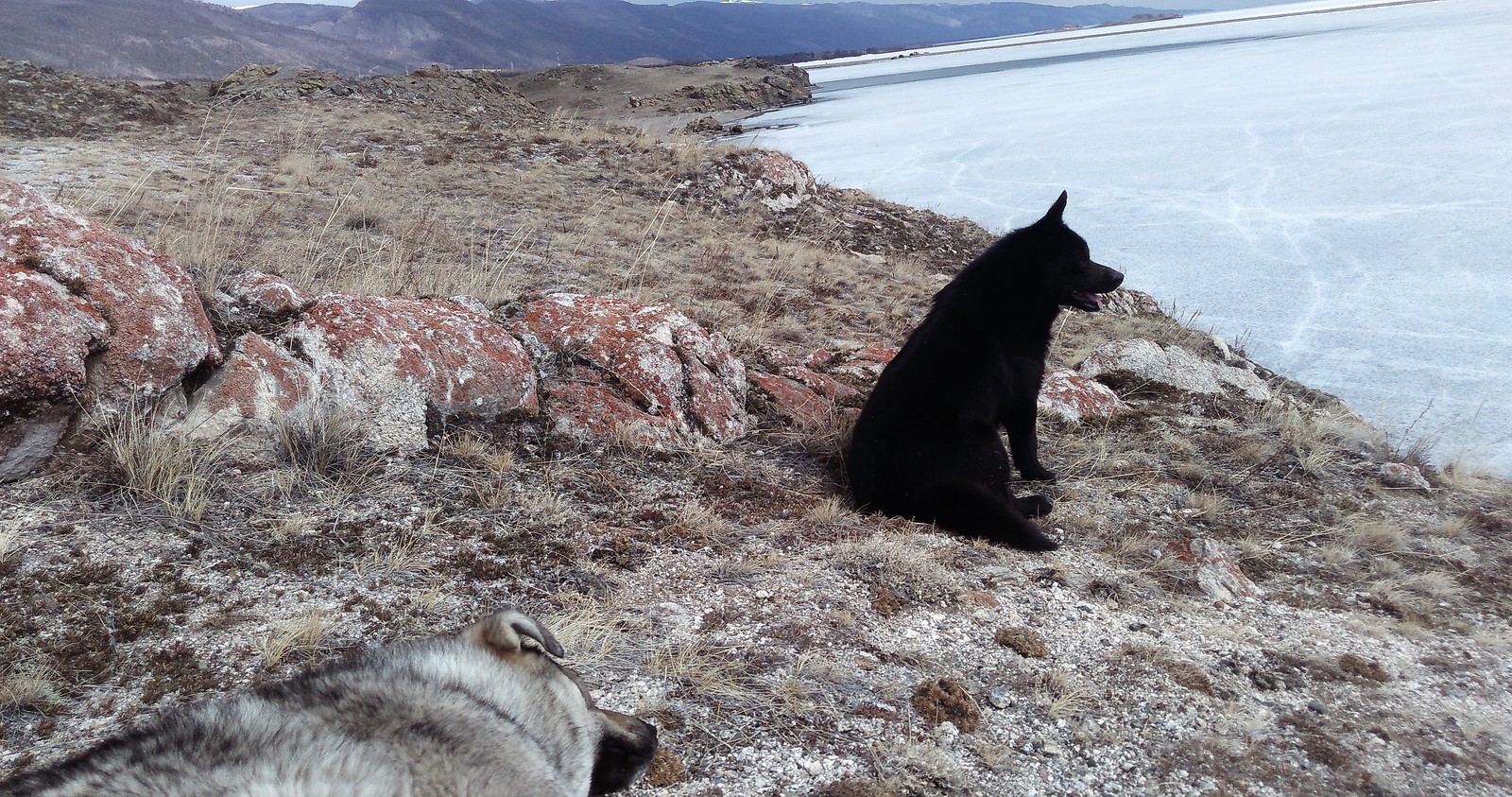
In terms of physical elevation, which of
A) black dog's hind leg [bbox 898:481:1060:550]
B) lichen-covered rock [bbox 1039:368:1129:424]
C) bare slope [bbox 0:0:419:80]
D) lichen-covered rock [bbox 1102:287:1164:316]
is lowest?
black dog's hind leg [bbox 898:481:1060:550]

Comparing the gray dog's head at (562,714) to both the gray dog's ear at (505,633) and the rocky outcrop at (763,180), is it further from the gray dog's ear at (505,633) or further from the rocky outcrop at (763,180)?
the rocky outcrop at (763,180)

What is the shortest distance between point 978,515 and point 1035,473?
1.07 m

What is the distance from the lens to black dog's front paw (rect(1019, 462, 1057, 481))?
496 cm

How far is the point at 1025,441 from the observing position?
487cm

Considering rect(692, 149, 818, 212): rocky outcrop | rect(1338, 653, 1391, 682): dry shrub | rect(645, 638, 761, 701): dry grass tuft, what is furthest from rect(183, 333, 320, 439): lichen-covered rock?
rect(692, 149, 818, 212): rocky outcrop

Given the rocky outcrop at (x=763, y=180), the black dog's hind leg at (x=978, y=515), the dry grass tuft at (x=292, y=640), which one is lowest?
the dry grass tuft at (x=292, y=640)

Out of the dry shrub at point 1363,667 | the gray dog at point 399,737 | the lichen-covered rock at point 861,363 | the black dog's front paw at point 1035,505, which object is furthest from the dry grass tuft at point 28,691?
the lichen-covered rock at point 861,363

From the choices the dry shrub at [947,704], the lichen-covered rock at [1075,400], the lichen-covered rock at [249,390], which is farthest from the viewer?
the lichen-covered rock at [1075,400]

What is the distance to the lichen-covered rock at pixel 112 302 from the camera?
332cm

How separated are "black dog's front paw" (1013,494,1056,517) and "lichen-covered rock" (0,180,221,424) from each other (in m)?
4.26

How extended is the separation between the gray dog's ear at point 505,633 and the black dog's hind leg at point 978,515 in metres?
2.65

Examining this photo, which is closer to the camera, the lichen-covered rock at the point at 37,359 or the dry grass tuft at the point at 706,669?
the dry grass tuft at the point at 706,669

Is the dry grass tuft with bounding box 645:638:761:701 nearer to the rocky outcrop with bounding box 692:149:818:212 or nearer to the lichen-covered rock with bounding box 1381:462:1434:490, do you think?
the lichen-covered rock with bounding box 1381:462:1434:490

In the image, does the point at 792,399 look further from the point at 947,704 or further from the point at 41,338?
the point at 41,338
